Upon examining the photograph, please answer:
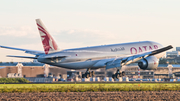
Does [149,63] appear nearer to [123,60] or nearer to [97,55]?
[123,60]

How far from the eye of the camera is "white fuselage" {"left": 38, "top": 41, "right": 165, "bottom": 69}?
6238 centimetres

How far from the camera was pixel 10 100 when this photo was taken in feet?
120

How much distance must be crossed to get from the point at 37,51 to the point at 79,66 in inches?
357

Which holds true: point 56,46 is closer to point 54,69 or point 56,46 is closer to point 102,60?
point 102,60

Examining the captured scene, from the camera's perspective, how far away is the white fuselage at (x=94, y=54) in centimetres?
6238

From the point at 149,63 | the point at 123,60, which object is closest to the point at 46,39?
the point at 123,60

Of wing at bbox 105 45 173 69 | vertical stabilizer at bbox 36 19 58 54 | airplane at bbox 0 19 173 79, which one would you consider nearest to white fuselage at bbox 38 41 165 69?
airplane at bbox 0 19 173 79

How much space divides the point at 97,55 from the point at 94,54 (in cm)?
78

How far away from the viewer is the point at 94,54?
2564 inches

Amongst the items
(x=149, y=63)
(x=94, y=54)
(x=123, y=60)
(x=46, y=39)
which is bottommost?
(x=149, y=63)

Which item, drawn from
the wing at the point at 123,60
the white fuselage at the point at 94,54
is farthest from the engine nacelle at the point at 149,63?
the white fuselage at the point at 94,54

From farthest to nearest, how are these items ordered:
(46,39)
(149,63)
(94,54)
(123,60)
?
(149,63) < (123,60) < (94,54) < (46,39)

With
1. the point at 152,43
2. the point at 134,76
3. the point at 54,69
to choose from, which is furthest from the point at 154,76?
the point at 152,43

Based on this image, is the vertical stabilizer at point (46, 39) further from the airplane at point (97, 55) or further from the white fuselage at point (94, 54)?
the white fuselage at point (94, 54)
